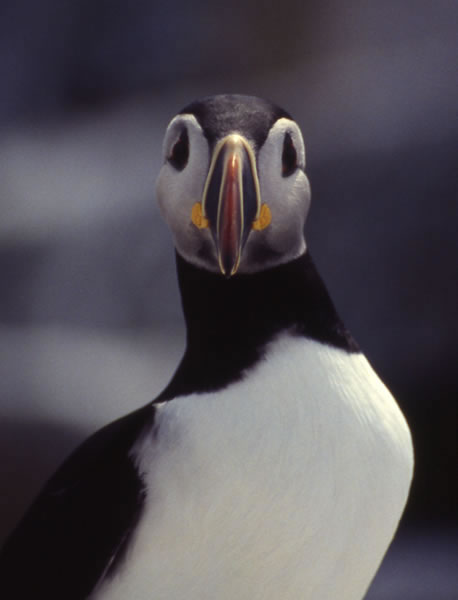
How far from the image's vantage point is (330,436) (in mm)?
1408

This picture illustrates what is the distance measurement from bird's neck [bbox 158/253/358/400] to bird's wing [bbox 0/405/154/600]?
10 cm

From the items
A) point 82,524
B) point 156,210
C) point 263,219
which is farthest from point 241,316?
point 156,210

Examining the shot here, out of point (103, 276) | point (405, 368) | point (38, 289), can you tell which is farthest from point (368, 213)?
point (38, 289)

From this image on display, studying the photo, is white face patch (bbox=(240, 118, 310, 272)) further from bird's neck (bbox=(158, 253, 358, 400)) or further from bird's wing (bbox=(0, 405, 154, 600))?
bird's wing (bbox=(0, 405, 154, 600))

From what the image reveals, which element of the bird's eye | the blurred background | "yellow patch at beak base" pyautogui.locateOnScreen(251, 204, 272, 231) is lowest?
the blurred background

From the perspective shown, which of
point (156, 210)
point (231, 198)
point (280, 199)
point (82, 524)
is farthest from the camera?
point (156, 210)

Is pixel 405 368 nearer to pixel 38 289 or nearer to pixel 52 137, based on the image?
pixel 38 289

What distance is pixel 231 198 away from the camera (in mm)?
1317

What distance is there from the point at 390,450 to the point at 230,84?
9.67ft

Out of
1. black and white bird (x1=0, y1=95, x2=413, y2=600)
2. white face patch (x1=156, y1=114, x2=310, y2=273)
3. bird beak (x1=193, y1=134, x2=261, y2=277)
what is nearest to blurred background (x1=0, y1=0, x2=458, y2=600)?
black and white bird (x1=0, y1=95, x2=413, y2=600)

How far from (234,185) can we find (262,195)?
0.09 metres

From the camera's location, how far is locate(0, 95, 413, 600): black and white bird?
138 centimetres

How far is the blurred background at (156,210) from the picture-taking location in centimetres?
368

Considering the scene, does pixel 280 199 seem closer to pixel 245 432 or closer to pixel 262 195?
pixel 262 195
